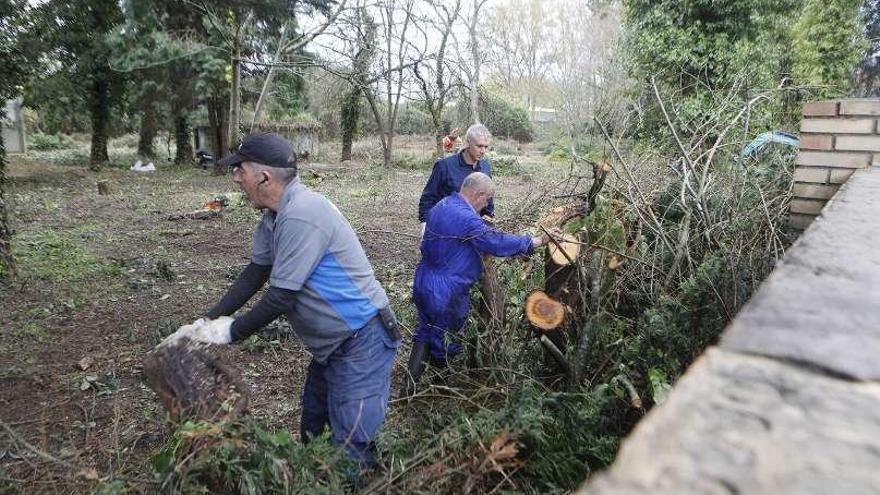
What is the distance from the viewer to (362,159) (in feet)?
81.6

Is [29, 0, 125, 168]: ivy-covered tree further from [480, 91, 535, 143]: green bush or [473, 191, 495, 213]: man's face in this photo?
[480, 91, 535, 143]: green bush

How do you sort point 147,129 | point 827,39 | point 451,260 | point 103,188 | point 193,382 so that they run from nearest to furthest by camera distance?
point 193,382, point 451,260, point 103,188, point 827,39, point 147,129

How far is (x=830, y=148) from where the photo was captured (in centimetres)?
332

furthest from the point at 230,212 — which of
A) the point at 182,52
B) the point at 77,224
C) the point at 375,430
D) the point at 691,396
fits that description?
the point at 691,396

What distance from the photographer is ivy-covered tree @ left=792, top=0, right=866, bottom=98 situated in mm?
16000

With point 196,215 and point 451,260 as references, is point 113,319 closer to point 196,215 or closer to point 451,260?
point 451,260

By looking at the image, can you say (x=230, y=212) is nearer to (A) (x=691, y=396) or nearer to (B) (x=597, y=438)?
(B) (x=597, y=438)

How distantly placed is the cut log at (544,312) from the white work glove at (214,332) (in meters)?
1.96

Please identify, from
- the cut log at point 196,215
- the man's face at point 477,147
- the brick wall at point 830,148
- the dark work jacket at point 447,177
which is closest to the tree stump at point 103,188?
the cut log at point 196,215

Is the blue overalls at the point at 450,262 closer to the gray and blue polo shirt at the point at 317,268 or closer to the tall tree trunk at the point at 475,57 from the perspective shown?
the gray and blue polo shirt at the point at 317,268

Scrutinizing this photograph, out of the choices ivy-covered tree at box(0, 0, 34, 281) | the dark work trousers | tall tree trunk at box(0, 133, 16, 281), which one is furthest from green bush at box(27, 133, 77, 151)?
the dark work trousers

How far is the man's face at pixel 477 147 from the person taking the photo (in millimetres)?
5062

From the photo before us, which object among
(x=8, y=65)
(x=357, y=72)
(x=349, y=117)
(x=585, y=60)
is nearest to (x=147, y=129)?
(x=349, y=117)

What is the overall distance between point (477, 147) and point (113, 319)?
3.85 metres
